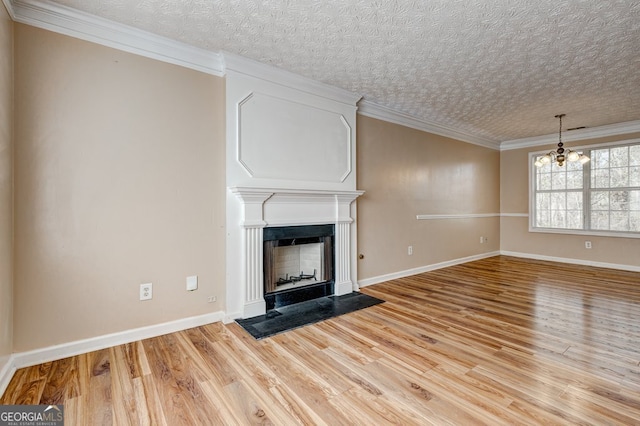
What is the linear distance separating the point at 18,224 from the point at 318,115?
2.65 m

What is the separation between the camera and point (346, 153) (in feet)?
11.6

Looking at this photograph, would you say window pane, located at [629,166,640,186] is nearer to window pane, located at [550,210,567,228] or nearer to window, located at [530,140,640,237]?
window, located at [530,140,640,237]

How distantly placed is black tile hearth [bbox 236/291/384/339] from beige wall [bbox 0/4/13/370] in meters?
1.49

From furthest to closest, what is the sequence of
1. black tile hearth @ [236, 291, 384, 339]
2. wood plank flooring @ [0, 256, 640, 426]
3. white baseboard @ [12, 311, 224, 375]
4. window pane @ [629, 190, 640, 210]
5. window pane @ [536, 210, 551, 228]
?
window pane @ [536, 210, 551, 228], window pane @ [629, 190, 640, 210], black tile hearth @ [236, 291, 384, 339], white baseboard @ [12, 311, 224, 375], wood plank flooring @ [0, 256, 640, 426]

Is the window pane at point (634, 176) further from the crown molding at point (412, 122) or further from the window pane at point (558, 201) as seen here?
the crown molding at point (412, 122)

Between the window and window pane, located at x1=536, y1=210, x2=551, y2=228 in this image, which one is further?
window pane, located at x1=536, y1=210, x2=551, y2=228

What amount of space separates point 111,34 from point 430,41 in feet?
8.14

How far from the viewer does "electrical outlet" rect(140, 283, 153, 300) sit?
2.36m

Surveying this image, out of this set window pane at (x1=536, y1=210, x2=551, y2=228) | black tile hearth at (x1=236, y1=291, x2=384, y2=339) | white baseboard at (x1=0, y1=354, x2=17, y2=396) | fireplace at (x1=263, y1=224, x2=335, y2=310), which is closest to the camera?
white baseboard at (x1=0, y1=354, x2=17, y2=396)

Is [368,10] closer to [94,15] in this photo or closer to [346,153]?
[346,153]

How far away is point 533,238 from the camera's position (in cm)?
580

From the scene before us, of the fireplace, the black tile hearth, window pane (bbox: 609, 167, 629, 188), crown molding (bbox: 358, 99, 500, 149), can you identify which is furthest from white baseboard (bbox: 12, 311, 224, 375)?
window pane (bbox: 609, 167, 629, 188)

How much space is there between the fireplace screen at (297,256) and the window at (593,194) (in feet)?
15.7

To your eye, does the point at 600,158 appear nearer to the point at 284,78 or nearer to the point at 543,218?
the point at 543,218
